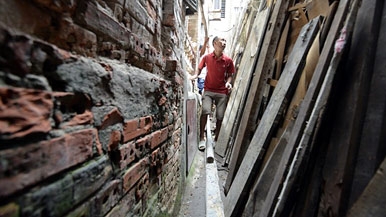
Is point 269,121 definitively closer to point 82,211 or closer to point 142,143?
point 142,143

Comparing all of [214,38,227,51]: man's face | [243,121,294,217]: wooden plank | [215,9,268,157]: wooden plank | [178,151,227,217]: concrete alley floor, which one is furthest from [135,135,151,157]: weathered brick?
[214,38,227,51]: man's face

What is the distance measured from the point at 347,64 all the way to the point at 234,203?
1.31 m

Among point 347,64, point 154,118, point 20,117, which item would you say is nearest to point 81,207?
point 20,117

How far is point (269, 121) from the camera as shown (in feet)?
6.55

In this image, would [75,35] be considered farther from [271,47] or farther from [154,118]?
[271,47]

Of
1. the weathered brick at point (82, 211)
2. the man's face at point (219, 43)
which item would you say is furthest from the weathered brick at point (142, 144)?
the man's face at point (219, 43)

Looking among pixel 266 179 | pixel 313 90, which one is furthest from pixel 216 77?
pixel 313 90

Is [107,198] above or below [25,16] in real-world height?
below

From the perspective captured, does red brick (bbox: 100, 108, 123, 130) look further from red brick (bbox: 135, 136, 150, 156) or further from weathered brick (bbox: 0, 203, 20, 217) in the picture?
weathered brick (bbox: 0, 203, 20, 217)

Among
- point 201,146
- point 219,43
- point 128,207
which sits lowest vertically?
point 201,146

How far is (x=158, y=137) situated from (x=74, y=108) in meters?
0.84

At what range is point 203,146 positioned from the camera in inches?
159

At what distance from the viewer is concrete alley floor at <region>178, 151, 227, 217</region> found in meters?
2.29

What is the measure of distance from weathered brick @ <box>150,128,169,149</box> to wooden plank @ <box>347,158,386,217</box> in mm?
1000
